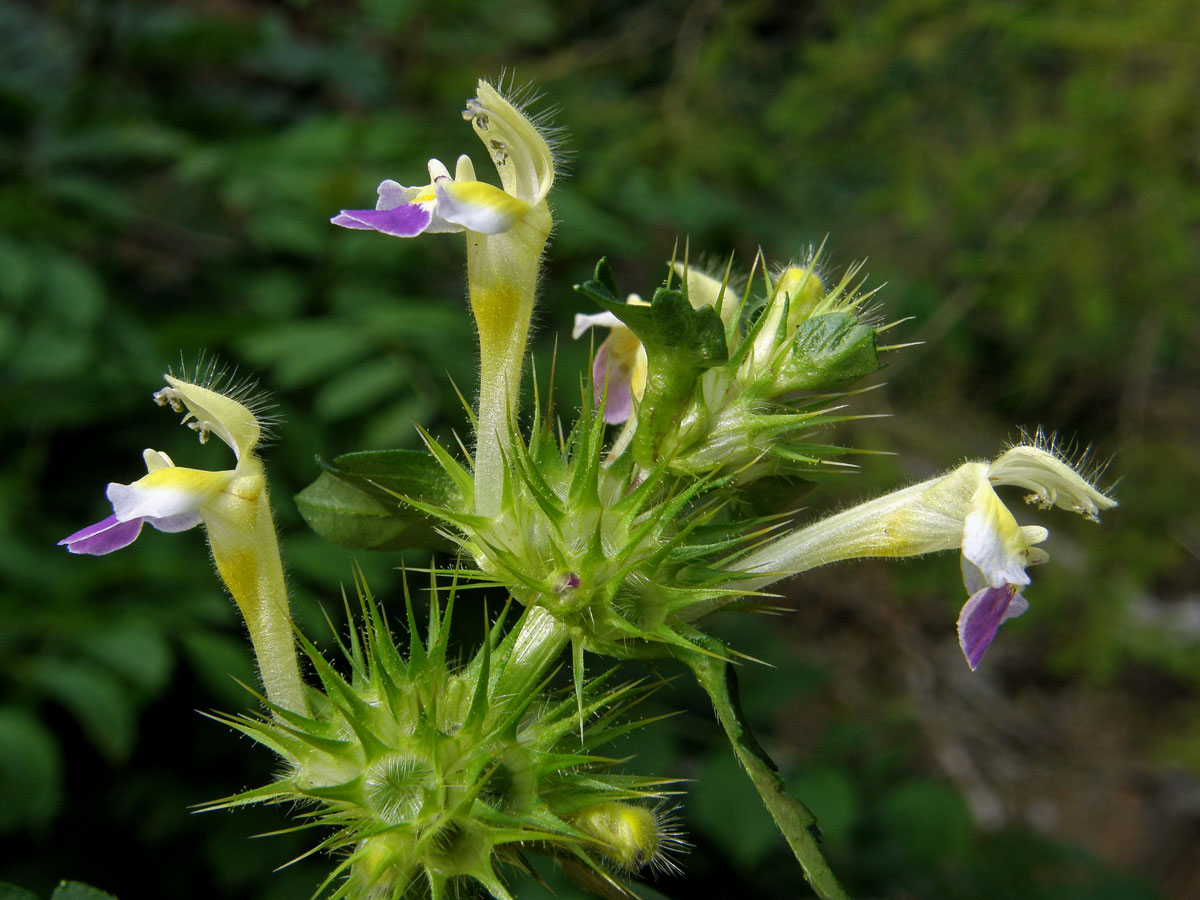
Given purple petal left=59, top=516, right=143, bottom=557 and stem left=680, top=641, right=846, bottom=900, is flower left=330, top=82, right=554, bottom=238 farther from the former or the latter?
stem left=680, top=641, right=846, bottom=900

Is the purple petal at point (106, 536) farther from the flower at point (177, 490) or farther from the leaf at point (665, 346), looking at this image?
the leaf at point (665, 346)

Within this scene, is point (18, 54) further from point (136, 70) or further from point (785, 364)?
point (785, 364)

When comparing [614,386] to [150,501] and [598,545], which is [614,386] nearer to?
[598,545]

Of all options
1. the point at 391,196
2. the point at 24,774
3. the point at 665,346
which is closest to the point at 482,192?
the point at 391,196

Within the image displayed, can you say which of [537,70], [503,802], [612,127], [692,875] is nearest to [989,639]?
[503,802]

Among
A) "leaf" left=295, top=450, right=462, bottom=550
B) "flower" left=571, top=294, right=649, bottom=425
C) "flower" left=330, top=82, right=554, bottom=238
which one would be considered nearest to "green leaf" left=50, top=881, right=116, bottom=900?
"leaf" left=295, top=450, right=462, bottom=550

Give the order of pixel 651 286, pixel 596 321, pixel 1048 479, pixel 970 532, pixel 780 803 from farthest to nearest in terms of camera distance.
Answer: pixel 651 286, pixel 596 321, pixel 1048 479, pixel 970 532, pixel 780 803

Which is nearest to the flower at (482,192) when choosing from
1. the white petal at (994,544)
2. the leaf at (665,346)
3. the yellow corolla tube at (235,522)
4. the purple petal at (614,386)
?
the leaf at (665,346)
